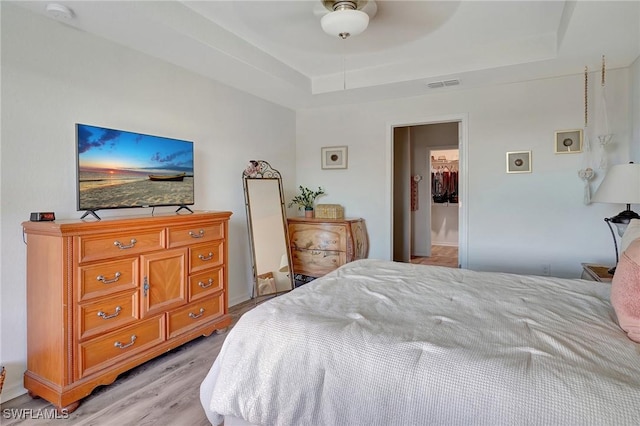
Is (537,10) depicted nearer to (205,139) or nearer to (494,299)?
(494,299)

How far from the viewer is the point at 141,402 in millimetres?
2084

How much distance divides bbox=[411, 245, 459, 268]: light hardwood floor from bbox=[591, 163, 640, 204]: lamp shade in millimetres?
3371

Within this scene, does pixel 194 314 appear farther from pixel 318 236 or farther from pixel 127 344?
pixel 318 236

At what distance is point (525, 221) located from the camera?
3.79 metres

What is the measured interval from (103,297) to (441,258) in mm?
5611

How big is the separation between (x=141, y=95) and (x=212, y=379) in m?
2.39

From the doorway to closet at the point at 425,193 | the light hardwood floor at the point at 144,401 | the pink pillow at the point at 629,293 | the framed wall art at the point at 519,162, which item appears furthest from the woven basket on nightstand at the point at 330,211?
the pink pillow at the point at 629,293

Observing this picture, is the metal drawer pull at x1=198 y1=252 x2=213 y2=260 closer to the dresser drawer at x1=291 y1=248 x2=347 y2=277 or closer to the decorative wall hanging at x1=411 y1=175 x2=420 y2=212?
the dresser drawer at x1=291 y1=248 x2=347 y2=277

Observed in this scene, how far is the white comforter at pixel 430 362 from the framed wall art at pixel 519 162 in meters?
2.27

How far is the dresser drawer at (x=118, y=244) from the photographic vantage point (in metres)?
2.09

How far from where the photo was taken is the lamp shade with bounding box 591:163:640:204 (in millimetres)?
2305

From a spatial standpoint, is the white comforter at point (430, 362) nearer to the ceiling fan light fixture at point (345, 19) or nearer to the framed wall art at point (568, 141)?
the ceiling fan light fixture at point (345, 19)

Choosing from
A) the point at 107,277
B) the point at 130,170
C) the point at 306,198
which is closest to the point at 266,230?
the point at 306,198

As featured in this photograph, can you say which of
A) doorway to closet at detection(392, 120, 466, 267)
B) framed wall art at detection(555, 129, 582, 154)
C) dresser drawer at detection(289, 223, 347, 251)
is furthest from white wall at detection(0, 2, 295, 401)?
framed wall art at detection(555, 129, 582, 154)
